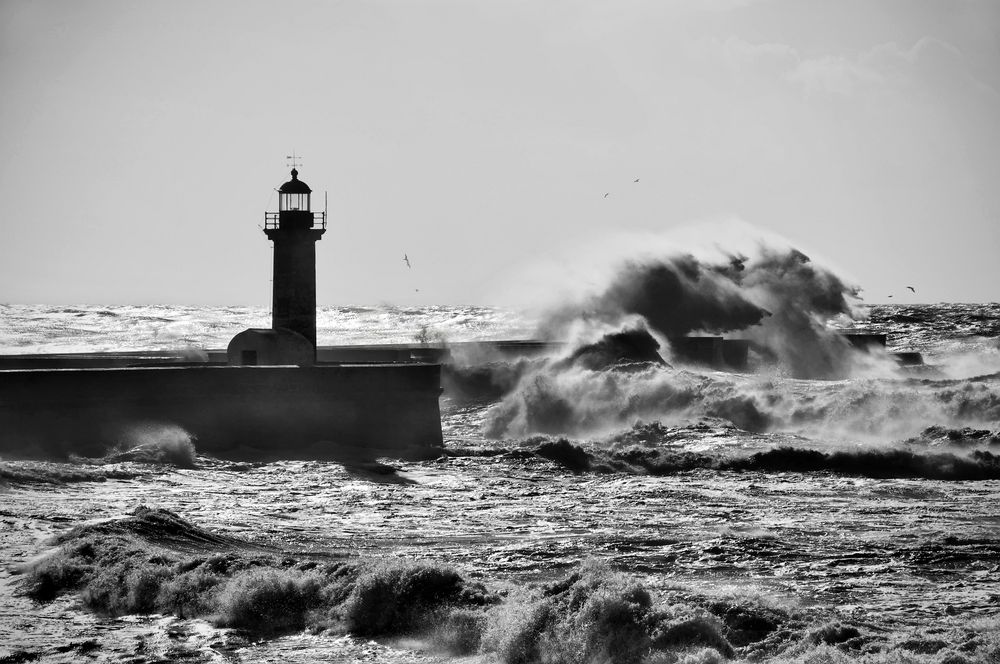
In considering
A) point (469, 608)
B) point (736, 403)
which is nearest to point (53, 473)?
point (469, 608)

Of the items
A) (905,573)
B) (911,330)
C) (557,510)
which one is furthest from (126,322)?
(905,573)

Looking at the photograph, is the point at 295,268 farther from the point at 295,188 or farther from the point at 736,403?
the point at 736,403

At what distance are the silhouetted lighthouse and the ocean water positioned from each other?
3457mm

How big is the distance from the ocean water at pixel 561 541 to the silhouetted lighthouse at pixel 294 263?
3.46m

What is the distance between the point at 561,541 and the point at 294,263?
10598 millimetres

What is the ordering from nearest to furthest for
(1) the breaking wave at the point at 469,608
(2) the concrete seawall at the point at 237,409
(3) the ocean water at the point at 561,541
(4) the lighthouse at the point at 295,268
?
(1) the breaking wave at the point at 469,608 → (3) the ocean water at the point at 561,541 → (2) the concrete seawall at the point at 237,409 → (4) the lighthouse at the point at 295,268

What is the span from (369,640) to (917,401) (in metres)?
15.2

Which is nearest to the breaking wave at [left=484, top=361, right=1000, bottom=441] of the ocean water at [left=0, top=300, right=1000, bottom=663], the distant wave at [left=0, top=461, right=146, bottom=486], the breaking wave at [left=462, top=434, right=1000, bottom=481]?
the ocean water at [left=0, top=300, right=1000, bottom=663]

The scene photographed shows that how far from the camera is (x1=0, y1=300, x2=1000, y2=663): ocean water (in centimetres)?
690

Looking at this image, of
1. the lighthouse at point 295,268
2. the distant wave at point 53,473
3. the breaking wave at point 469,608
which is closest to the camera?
the breaking wave at point 469,608

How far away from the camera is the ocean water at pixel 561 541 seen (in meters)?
6.90

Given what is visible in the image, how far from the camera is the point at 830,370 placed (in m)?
33.5

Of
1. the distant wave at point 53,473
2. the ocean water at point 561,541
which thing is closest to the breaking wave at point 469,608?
the ocean water at point 561,541

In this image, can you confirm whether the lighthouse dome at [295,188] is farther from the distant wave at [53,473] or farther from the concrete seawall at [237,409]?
the distant wave at [53,473]
